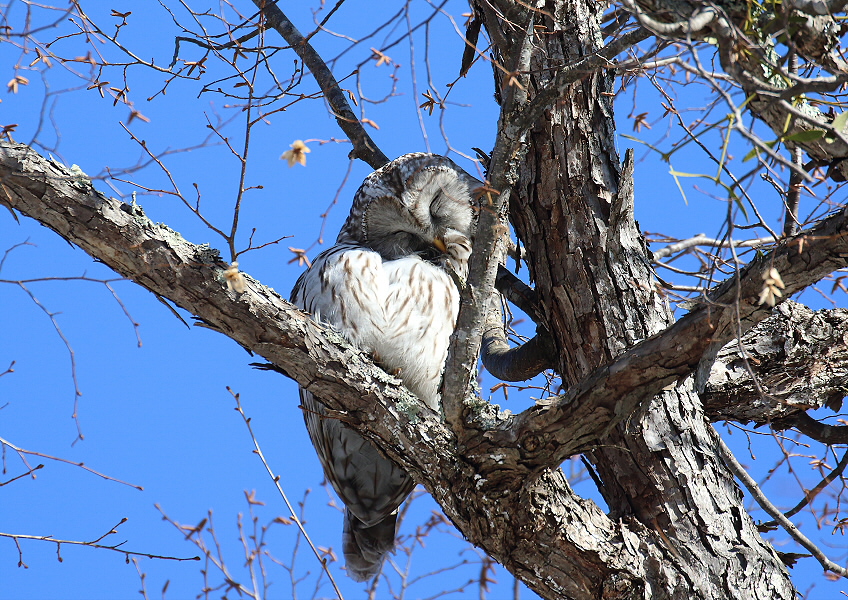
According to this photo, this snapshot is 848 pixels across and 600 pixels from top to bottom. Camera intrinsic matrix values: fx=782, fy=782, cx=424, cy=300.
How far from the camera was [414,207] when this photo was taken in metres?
3.51

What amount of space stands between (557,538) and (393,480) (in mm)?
940

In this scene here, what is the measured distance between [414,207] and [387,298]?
55cm

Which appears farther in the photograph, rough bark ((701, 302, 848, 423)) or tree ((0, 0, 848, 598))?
rough bark ((701, 302, 848, 423))

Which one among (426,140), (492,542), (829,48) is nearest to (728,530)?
(492,542)

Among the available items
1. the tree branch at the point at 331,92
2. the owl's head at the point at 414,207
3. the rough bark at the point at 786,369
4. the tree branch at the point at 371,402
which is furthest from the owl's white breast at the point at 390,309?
the rough bark at the point at 786,369

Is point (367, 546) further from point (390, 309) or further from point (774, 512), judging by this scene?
point (774, 512)

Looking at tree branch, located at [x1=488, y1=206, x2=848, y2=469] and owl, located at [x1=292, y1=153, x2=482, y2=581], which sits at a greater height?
owl, located at [x1=292, y1=153, x2=482, y2=581]

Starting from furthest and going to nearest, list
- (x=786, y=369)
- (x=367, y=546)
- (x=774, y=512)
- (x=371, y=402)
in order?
(x=367, y=546), (x=786, y=369), (x=774, y=512), (x=371, y=402)

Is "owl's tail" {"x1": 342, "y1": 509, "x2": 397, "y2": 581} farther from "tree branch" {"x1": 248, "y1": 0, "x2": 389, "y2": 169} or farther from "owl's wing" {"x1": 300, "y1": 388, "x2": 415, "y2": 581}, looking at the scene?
"tree branch" {"x1": 248, "y1": 0, "x2": 389, "y2": 169}

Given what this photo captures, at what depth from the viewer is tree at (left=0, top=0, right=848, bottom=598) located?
1980mm

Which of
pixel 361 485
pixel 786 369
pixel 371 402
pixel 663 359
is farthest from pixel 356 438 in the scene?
pixel 786 369

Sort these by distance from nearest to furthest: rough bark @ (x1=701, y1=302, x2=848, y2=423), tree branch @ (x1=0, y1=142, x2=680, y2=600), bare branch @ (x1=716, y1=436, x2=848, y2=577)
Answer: tree branch @ (x1=0, y1=142, x2=680, y2=600), bare branch @ (x1=716, y1=436, x2=848, y2=577), rough bark @ (x1=701, y1=302, x2=848, y2=423)

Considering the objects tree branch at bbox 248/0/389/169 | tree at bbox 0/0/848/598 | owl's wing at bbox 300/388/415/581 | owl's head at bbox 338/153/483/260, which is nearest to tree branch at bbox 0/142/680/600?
tree at bbox 0/0/848/598

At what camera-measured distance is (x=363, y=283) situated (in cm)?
317
